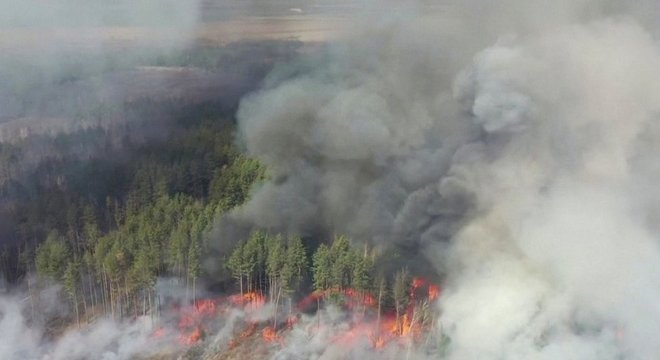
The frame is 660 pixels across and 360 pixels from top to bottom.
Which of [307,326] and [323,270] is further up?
[323,270]

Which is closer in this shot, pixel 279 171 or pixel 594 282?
pixel 594 282

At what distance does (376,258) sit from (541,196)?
6014 mm

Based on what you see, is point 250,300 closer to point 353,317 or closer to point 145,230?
point 353,317

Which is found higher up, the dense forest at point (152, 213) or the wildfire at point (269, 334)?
the dense forest at point (152, 213)

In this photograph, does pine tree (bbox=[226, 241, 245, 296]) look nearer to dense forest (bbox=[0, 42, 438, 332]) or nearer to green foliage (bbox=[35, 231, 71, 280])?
dense forest (bbox=[0, 42, 438, 332])

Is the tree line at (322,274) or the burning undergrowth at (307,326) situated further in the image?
the tree line at (322,274)

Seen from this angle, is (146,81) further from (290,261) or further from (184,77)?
(290,261)

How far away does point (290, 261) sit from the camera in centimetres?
1870

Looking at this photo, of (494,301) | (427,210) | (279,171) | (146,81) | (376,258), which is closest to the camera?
(494,301)

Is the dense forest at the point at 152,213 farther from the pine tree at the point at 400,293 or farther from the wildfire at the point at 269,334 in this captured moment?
the wildfire at the point at 269,334

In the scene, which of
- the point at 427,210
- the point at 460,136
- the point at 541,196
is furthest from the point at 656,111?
the point at 427,210

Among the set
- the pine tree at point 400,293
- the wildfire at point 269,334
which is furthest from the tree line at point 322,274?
the wildfire at point 269,334

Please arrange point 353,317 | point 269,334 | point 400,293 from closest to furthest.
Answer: point 400,293
point 269,334
point 353,317

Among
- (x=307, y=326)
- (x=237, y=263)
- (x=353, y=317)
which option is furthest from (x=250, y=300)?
(x=353, y=317)
